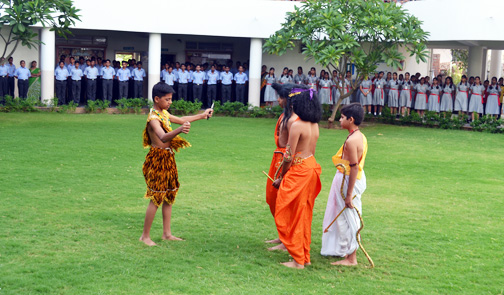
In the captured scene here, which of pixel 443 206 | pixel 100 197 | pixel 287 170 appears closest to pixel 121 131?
pixel 100 197

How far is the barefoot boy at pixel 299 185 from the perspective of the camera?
18.4 feet

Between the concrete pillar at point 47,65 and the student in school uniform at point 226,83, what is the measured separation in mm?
5801

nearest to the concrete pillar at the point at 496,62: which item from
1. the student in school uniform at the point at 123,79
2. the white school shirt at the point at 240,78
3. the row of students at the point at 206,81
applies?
the row of students at the point at 206,81

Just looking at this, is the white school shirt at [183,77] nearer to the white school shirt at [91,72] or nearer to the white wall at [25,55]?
the white school shirt at [91,72]

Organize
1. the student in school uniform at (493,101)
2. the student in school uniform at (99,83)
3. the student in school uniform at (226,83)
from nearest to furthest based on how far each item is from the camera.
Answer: the student in school uniform at (493,101)
the student in school uniform at (99,83)
the student in school uniform at (226,83)

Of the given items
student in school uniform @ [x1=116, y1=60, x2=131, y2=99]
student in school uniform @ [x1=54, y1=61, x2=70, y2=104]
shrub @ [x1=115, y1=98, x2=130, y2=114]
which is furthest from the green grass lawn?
student in school uniform @ [x1=116, y1=60, x2=131, y2=99]

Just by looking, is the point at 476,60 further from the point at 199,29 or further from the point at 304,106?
the point at 304,106

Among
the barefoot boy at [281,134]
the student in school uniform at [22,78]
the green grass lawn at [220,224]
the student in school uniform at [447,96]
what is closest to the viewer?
the green grass lawn at [220,224]

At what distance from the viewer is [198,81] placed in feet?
71.5

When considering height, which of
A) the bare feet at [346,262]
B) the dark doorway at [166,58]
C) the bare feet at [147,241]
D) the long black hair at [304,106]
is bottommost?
the bare feet at [346,262]

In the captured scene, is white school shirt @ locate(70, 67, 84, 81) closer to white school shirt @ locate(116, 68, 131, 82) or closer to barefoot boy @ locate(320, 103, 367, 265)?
white school shirt @ locate(116, 68, 131, 82)

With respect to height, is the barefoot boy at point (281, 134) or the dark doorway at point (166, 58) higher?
the dark doorway at point (166, 58)

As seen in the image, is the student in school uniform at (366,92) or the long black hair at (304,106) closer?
the long black hair at (304,106)

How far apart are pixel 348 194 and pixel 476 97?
15.4 m
